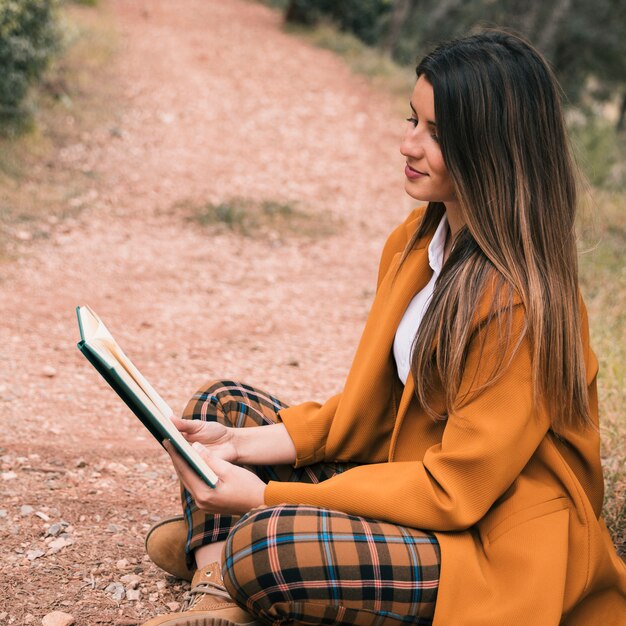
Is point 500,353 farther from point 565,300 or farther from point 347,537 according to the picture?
point 347,537

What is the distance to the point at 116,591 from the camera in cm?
249

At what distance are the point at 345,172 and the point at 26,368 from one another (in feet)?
17.2

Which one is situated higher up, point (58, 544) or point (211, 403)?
point (211, 403)

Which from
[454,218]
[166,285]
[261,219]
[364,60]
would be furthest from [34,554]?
[364,60]

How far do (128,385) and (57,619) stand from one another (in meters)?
0.93

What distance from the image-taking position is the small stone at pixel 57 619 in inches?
90.0

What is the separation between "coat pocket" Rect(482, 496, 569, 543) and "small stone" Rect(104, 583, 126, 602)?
1.14 metres

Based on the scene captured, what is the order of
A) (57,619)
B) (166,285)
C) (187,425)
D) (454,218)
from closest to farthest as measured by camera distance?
1. (454,218)
2. (187,425)
3. (57,619)
4. (166,285)

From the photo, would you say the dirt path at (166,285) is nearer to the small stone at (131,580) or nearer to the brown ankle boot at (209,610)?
the small stone at (131,580)

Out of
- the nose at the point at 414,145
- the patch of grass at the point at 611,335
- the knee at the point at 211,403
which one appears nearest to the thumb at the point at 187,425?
the knee at the point at 211,403

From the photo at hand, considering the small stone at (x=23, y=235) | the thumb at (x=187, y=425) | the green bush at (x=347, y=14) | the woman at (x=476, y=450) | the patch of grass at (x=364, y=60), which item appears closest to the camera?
the woman at (x=476, y=450)

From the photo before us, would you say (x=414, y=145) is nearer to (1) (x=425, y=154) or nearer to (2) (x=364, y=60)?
(1) (x=425, y=154)

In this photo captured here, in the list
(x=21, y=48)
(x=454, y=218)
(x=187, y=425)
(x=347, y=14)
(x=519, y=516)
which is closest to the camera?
(x=519, y=516)

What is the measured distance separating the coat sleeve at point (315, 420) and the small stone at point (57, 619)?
2.39 ft
